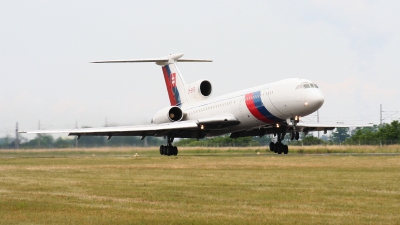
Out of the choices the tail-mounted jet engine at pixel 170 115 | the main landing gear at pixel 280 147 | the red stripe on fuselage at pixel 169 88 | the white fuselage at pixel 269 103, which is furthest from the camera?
the red stripe on fuselage at pixel 169 88

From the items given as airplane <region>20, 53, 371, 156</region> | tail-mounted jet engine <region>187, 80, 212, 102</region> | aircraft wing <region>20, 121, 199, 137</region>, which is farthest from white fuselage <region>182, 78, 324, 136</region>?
tail-mounted jet engine <region>187, 80, 212, 102</region>

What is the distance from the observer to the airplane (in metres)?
37.4

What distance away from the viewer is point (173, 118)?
1841 inches

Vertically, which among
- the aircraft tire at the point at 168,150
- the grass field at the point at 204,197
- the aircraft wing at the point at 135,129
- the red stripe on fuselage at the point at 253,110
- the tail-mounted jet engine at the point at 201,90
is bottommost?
the grass field at the point at 204,197

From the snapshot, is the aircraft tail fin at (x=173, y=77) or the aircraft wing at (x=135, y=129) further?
the aircraft tail fin at (x=173, y=77)

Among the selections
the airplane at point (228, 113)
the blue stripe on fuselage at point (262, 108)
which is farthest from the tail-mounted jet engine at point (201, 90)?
the blue stripe on fuselage at point (262, 108)

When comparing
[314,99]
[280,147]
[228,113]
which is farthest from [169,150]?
[314,99]

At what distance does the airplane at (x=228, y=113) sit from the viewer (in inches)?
1474

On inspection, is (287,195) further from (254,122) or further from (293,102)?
(254,122)

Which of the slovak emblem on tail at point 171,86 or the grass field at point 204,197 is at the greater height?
the slovak emblem on tail at point 171,86

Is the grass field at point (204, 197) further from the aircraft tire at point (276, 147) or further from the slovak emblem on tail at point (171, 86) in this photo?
the slovak emblem on tail at point (171, 86)

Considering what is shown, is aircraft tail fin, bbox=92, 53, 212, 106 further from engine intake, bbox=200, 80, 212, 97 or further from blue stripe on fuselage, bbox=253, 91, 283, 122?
blue stripe on fuselage, bbox=253, 91, 283, 122

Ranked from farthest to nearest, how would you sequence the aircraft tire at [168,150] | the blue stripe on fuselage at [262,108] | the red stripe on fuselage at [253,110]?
the aircraft tire at [168,150] → the red stripe on fuselage at [253,110] → the blue stripe on fuselage at [262,108]

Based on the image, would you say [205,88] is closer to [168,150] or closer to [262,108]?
[168,150]
